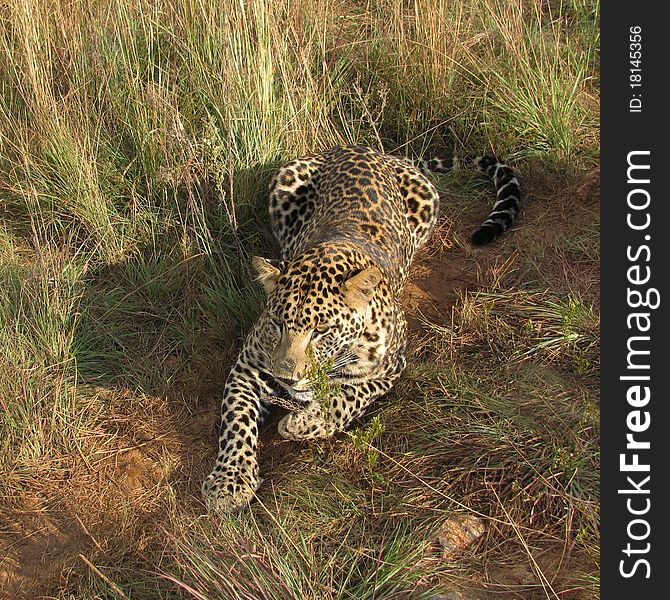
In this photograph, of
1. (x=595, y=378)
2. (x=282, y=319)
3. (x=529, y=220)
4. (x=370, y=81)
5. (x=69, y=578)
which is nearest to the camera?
(x=69, y=578)

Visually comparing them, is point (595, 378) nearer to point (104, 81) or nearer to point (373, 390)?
point (373, 390)

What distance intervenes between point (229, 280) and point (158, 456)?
→ 1464 mm

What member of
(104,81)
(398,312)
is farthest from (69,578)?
(104,81)

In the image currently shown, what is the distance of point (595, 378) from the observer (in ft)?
19.7

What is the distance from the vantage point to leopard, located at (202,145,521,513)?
551 cm

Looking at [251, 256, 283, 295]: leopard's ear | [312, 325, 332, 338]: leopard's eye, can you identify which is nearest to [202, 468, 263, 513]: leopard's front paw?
[312, 325, 332, 338]: leopard's eye

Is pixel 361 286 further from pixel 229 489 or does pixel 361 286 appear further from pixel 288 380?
pixel 229 489

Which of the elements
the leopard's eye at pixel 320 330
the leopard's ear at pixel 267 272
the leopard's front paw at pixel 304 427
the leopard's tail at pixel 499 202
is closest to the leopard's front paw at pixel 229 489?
the leopard's front paw at pixel 304 427

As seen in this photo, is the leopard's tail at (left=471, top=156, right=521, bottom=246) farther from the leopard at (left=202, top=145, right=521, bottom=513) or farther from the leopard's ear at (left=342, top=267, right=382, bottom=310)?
the leopard's ear at (left=342, top=267, right=382, bottom=310)

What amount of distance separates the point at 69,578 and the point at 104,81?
387 centimetres

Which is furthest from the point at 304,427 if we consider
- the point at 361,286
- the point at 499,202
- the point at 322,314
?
the point at 499,202

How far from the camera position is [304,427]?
576 cm

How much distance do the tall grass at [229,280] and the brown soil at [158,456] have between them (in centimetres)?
3

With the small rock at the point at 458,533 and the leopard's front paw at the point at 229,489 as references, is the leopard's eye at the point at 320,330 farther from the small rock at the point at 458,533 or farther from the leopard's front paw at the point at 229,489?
the small rock at the point at 458,533
